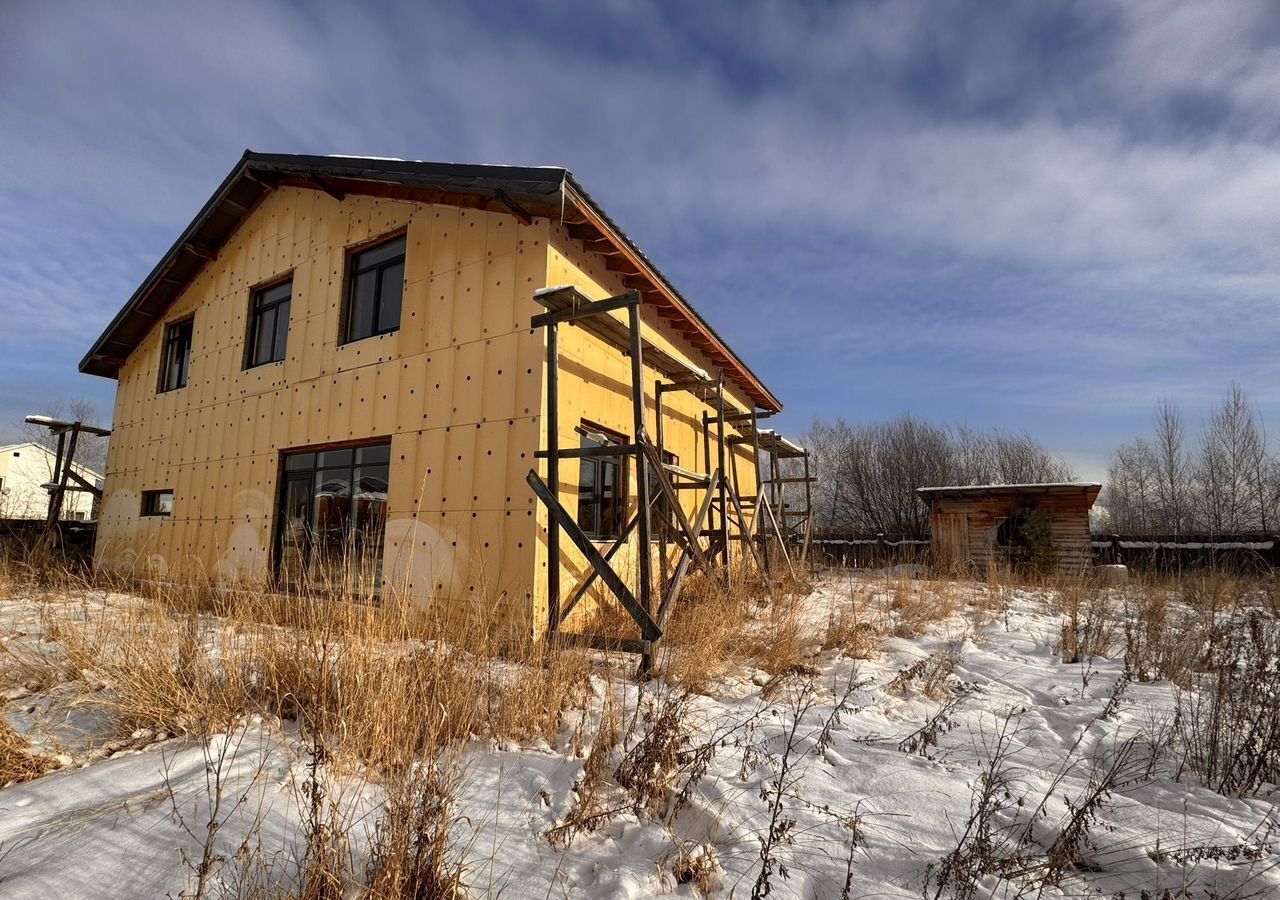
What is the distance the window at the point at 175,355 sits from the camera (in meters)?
12.9

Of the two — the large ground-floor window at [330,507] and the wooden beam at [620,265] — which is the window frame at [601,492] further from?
the large ground-floor window at [330,507]

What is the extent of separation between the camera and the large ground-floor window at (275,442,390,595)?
8492 millimetres

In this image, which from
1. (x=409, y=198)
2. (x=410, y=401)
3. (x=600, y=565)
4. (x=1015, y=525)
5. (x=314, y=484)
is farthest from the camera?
(x=1015, y=525)

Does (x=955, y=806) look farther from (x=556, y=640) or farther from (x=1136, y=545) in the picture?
(x=1136, y=545)

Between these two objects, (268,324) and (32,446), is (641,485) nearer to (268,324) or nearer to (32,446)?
(268,324)

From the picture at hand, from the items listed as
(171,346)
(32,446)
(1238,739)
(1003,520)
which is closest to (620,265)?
(1238,739)

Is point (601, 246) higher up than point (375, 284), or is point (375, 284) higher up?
point (601, 246)

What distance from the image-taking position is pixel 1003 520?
55.1 feet

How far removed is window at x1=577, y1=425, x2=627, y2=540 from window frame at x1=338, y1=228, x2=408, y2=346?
346 centimetres

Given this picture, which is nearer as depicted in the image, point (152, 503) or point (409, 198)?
point (409, 198)

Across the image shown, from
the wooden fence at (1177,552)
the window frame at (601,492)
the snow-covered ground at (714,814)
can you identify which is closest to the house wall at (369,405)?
the window frame at (601,492)

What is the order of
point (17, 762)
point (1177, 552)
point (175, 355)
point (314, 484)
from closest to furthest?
point (17, 762) → point (314, 484) → point (175, 355) → point (1177, 552)

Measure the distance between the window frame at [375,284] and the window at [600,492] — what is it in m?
3.46

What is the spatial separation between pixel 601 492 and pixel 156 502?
397 inches
